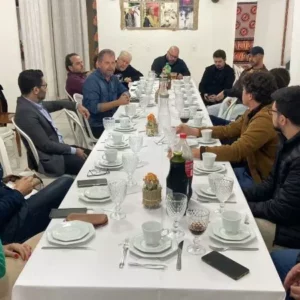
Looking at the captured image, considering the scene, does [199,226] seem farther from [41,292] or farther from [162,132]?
[162,132]

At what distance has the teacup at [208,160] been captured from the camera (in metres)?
2.30

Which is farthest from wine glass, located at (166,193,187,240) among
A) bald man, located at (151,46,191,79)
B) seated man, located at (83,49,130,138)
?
bald man, located at (151,46,191,79)

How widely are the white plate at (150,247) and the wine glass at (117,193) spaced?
239 mm

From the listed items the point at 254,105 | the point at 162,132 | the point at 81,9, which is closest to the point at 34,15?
the point at 81,9

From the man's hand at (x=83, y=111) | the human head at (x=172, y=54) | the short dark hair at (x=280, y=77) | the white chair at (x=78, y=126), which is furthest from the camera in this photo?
the human head at (x=172, y=54)

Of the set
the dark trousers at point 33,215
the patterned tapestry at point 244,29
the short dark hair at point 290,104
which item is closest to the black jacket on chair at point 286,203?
the short dark hair at point 290,104

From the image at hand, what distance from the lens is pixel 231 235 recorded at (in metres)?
1.58

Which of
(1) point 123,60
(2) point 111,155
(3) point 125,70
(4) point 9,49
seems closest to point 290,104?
(2) point 111,155

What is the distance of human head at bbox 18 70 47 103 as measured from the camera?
3113 mm

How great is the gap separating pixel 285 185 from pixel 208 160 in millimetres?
459

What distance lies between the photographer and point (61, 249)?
5.02 feet

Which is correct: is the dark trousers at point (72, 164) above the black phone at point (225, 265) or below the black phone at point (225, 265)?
below

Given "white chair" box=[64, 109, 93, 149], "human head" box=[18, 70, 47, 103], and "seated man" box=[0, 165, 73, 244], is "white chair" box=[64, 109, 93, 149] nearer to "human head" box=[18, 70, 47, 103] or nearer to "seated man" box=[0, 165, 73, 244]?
"human head" box=[18, 70, 47, 103]

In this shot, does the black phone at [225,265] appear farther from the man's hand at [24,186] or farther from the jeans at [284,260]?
the man's hand at [24,186]
